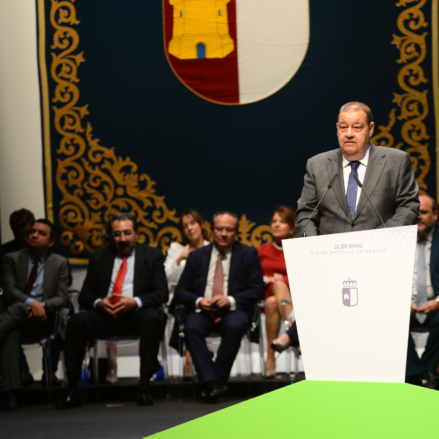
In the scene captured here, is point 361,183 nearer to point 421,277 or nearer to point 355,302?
point 355,302

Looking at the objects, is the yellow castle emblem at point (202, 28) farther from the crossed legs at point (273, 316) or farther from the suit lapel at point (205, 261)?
the crossed legs at point (273, 316)

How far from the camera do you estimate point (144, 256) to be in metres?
4.43

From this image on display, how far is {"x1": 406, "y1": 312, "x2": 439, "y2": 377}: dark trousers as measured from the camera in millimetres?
3773

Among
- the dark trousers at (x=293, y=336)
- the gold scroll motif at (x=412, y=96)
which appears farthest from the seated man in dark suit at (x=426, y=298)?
the gold scroll motif at (x=412, y=96)

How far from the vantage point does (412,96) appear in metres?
5.11

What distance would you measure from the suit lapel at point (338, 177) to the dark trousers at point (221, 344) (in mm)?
1611

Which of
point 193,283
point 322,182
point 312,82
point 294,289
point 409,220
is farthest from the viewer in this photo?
point 312,82

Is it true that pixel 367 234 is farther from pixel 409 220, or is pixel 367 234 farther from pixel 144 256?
pixel 144 256

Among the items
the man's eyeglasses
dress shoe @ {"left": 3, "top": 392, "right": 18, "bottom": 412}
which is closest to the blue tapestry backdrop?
the man's eyeglasses

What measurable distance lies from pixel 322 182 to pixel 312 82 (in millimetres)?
2684

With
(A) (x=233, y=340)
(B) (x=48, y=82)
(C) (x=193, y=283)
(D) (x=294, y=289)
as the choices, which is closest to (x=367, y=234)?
(D) (x=294, y=289)

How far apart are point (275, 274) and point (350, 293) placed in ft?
9.08

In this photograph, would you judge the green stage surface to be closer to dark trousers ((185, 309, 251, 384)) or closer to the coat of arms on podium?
the coat of arms on podium

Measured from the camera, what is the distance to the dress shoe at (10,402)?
383 cm
